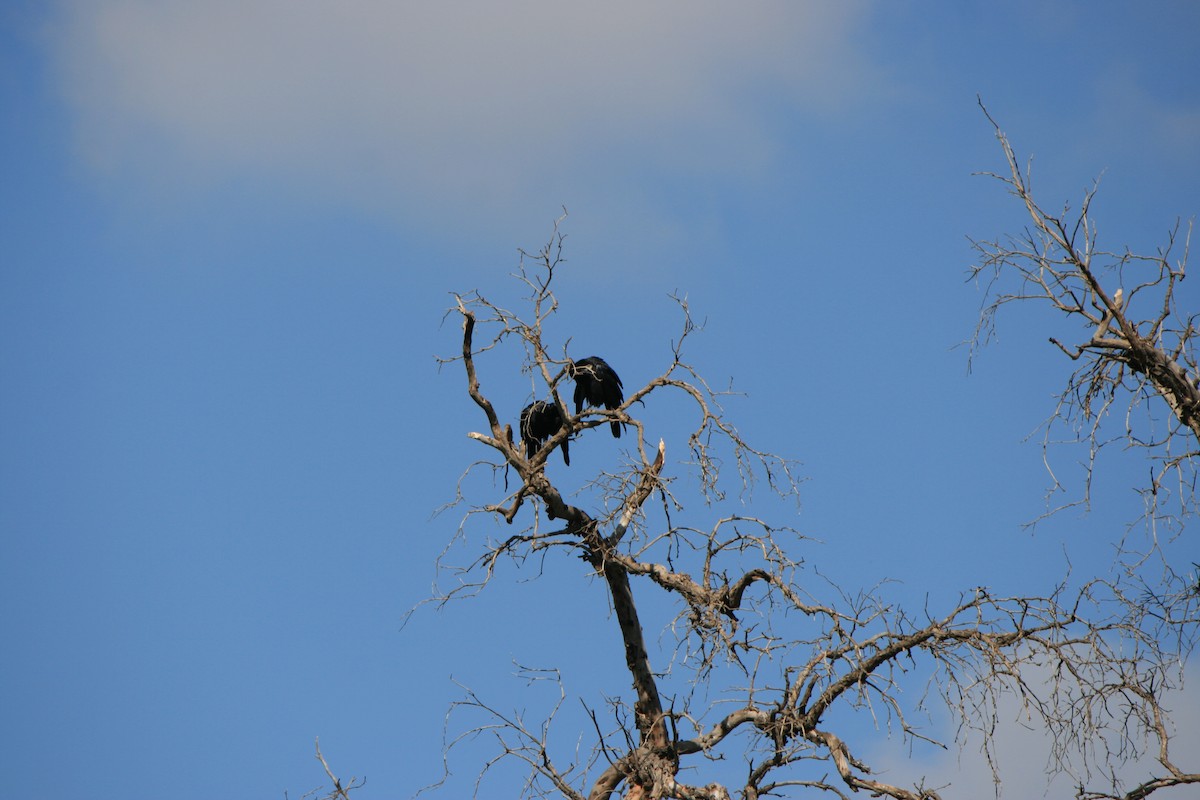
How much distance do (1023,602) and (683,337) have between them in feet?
6.44

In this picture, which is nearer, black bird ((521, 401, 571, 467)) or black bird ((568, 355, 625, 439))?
black bird ((521, 401, 571, 467))

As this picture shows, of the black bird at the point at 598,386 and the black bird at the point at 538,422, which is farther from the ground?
the black bird at the point at 598,386

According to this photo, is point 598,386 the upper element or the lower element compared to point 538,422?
upper

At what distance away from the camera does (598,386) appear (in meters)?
7.27

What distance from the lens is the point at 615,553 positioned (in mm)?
6191

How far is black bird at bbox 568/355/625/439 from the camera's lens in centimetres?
724

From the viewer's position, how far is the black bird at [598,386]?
285 inches

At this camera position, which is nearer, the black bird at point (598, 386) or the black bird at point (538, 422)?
the black bird at point (538, 422)

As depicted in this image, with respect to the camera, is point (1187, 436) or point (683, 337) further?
point (683, 337)

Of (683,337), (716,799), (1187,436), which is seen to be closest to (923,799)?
(716,799)

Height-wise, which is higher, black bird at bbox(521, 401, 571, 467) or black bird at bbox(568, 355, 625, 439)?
black bird at bbox(568, 355, 625, 439)

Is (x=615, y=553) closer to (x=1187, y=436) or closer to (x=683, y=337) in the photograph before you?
(x=683, y=337)

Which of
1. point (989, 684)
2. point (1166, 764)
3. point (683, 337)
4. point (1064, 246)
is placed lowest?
point (1166, 764)

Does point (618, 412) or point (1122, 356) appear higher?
point (618, 412)
